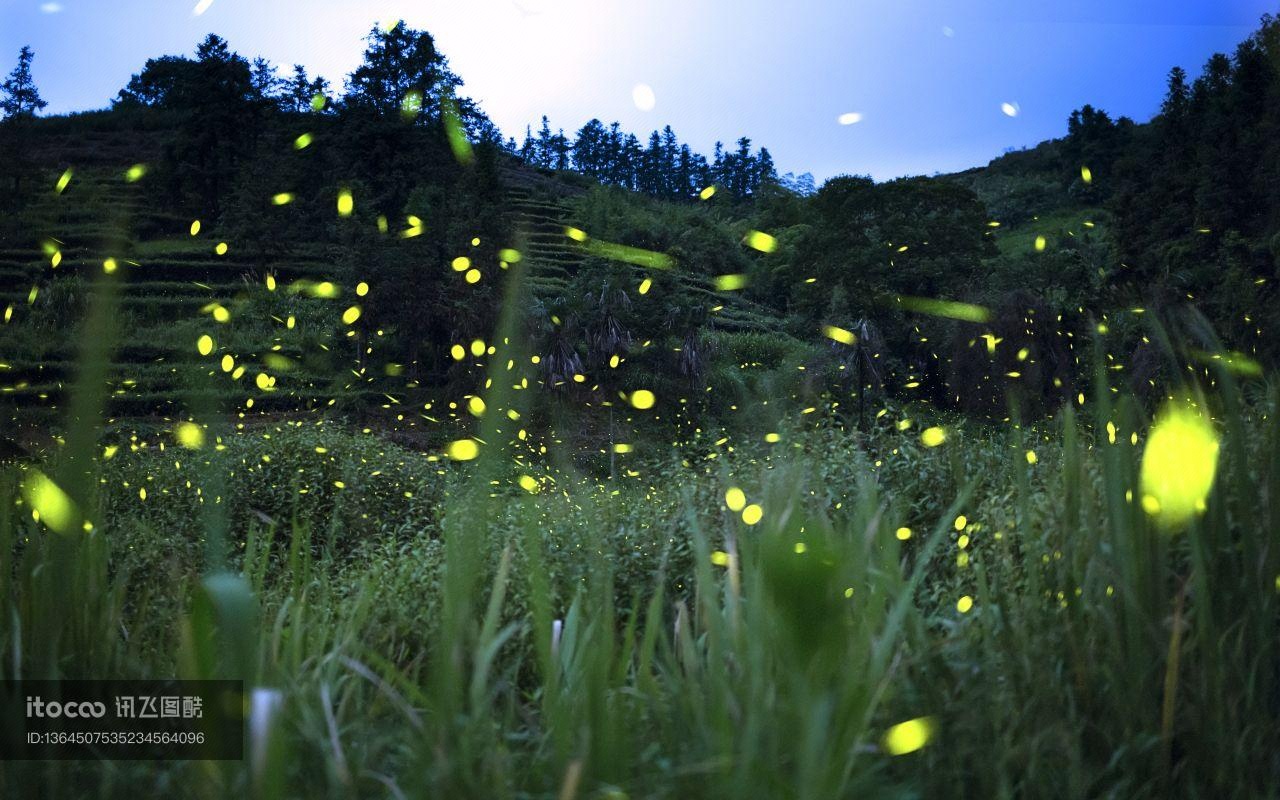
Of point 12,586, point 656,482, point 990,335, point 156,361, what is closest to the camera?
point 12,586

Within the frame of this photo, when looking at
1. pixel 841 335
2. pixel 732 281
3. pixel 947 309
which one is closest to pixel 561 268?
pixel 947 309

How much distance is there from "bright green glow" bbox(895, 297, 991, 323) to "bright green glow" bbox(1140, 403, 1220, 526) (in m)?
11.6

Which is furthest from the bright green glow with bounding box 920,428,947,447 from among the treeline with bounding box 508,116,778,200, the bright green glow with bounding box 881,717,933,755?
the treeline with bounding box 508,116,778,200

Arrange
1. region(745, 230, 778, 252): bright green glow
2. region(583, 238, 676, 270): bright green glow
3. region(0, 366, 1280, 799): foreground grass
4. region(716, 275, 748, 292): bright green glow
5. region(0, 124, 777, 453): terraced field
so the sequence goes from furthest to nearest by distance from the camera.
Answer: region(583, 238, 676, 270): bright green glow, region(0, 124, 777, 453): terraced field, region(716, 275, 748, 292): bright green glow, region(745, 230, 778, 252): bright green glow, region(0, 366, 1280, 799): foreground grass

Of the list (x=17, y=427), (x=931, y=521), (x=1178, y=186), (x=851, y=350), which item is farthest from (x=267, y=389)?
(x=1178, y=186)

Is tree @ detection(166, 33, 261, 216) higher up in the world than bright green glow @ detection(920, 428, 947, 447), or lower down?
higher up

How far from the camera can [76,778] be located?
0.87 metres

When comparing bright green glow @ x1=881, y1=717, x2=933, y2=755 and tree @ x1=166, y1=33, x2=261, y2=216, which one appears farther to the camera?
tree @ x1=166, y1=33, x2=261, y2=216

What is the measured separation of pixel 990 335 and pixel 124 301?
47.6 ft

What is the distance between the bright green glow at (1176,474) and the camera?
119cm

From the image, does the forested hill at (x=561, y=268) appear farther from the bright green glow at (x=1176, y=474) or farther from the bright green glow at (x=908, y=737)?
the bright green glow at (x=908, y=737)

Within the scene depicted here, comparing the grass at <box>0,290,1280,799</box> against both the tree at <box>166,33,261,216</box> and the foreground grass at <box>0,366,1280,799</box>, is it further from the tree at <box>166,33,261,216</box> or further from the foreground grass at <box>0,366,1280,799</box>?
the tree at <box>166,33,261,216</box>

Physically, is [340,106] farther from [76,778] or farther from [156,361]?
[76,778]

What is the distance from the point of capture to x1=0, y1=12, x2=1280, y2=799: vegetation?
92 centimetres
